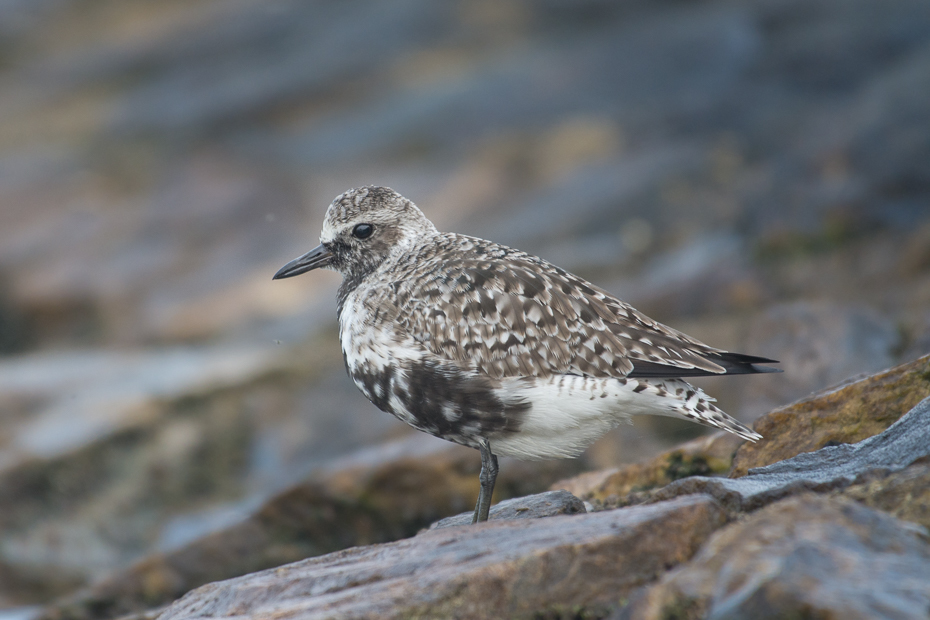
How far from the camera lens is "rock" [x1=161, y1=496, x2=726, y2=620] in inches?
178

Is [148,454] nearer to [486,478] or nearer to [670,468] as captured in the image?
[486,478]

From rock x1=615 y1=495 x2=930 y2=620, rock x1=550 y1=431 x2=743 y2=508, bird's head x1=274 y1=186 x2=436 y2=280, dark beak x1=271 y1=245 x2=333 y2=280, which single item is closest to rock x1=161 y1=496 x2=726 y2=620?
rock x1=615 y1=495 x2=930 y2=620

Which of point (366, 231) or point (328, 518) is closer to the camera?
point (366, 231)

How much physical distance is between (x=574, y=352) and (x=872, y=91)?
501 inches

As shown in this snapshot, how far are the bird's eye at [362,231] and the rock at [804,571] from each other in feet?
15.3

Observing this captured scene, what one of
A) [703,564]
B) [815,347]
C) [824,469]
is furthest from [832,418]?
[815,347]

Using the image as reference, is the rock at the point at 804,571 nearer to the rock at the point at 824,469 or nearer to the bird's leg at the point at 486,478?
the rock at the point at 824,469

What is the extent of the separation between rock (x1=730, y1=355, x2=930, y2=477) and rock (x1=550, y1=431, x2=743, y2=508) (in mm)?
689

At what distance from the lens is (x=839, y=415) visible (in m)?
6.57

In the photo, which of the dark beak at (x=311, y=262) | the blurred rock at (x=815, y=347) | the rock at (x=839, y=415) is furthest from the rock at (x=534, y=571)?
the blurred rock at (x=815, y=347)

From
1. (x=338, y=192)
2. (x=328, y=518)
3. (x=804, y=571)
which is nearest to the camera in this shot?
(x=804, y=571)

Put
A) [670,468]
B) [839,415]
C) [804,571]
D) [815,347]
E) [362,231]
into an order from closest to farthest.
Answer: [804,571], [839,415], [670,468], [362,231], [815,347]

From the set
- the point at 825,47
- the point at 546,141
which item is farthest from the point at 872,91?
the point at 546,141

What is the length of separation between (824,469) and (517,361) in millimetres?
2187
